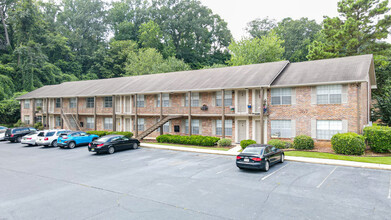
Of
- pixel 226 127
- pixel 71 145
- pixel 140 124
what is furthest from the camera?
pixel 140 124

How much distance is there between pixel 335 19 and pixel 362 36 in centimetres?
459

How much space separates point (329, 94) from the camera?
1998 cm

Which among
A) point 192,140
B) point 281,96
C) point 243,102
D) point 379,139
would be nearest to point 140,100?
point 192,140

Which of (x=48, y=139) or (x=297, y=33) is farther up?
(x=297, y=33)

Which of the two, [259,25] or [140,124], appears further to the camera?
[259,25]

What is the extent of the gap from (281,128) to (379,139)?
717 centimetres

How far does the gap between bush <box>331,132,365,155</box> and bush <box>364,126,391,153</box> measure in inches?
43.4

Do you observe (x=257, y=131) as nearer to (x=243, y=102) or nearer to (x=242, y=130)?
(x=242, y=130)

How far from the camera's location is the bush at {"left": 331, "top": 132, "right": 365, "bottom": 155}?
650 inches

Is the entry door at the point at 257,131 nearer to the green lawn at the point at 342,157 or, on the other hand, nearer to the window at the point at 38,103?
the green lawn at the point at 342,157

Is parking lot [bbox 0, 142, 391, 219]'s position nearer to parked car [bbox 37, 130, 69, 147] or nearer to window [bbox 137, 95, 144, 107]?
parked car [bbox 37, 130, 69, 147]

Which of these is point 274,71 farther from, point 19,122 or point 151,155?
point 19,122

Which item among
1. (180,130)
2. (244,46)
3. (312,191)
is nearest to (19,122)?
(180,130)

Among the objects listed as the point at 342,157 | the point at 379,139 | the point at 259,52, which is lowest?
the point at 342,157
